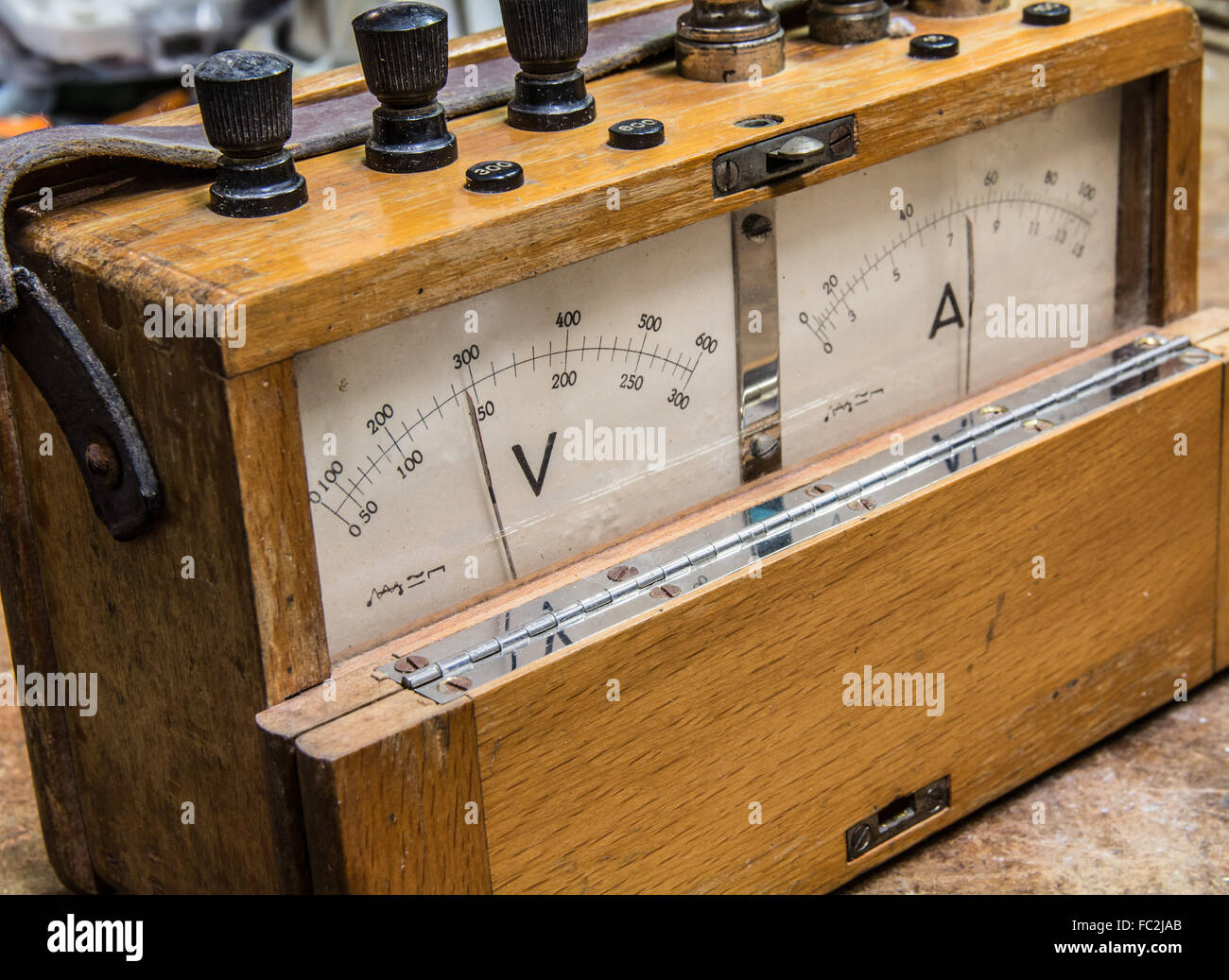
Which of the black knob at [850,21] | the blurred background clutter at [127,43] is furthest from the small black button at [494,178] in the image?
the blurred background clutter at [127,43]

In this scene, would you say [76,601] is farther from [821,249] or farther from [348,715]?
[821,249]

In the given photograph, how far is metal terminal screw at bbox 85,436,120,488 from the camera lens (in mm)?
828

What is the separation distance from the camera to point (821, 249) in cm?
102

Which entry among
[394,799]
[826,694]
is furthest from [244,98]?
[826,694]

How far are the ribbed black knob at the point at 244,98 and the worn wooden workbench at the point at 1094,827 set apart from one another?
1.65ft

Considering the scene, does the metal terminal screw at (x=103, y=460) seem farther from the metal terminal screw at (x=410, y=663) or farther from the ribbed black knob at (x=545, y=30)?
the ribbed black knob at (x=545, y=30)

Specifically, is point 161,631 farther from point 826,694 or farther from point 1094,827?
point 1094,827

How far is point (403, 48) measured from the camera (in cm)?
85

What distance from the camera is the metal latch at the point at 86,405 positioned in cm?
82

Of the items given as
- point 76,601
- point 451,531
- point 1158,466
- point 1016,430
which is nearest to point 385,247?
point 451,531

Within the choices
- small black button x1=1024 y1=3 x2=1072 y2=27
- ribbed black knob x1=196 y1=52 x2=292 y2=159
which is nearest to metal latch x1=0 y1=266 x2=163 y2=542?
ribbed black knob x1=196 y1=52 x2=292 y2=159

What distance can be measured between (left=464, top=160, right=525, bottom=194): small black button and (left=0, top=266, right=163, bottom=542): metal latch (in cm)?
20

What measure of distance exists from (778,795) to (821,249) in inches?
12.8

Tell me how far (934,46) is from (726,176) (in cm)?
20
